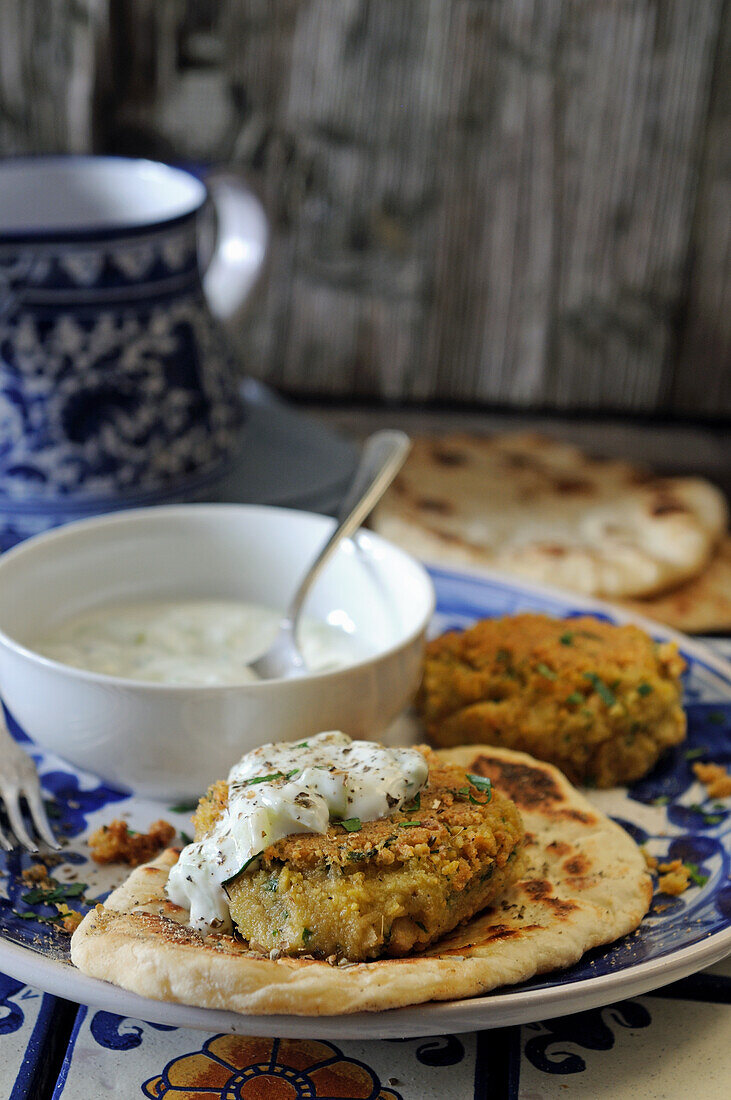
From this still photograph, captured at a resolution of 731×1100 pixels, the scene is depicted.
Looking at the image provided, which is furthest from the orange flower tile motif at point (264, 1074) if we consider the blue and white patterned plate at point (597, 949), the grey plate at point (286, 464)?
the grey plate at point (286, 464)

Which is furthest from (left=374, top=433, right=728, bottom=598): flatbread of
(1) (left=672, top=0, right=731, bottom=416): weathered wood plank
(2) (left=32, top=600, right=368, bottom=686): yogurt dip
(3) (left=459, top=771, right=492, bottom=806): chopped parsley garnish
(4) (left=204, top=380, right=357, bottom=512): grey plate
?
(3) (left=459, top=771, right=492, bottom=806): chopped parsley garnish

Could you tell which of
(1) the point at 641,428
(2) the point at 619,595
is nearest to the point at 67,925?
(2) the point at 619,595

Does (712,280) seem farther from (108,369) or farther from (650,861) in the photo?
(650,861)

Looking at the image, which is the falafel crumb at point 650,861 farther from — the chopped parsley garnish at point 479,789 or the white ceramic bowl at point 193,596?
the white ceramic bowl at point 193,596

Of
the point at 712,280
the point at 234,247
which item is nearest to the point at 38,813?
the point at 234,247

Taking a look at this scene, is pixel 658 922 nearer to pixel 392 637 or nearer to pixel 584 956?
pixel 584 956

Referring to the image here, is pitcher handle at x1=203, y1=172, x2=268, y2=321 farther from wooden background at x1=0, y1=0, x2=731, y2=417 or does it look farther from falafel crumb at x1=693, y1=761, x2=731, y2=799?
falafel crumb at x1=693, y1=761, x2=731, y2=799
